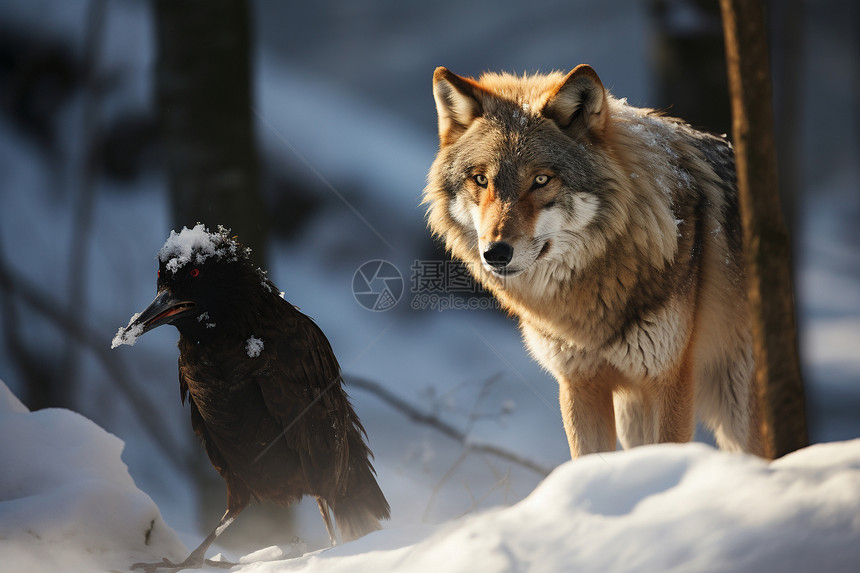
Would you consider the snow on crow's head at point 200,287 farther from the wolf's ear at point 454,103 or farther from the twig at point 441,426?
Answer: the wolf's ear at point 454,103

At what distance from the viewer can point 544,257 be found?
7.33 ft

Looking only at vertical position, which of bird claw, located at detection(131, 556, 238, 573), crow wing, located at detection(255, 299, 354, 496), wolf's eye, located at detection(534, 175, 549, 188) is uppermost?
wolf's eye, located at detection(534, 175, 549, 188)

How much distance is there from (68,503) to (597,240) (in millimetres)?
1919

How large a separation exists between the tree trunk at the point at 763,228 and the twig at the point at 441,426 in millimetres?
757

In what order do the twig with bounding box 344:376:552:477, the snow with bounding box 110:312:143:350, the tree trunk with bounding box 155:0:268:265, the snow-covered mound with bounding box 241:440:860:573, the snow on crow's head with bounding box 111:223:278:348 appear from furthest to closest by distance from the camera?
the tree trunk with bounding box 155:0:268:265 → the twig with bounding box 344:376:552:477 → the snow on crow's head with bounding box 111:223:278:348 → the snow with bounding box 110:312:143:350 → the snow-covered mound with bounding box 241:440:860:573

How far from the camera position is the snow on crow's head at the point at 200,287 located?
1855 mm

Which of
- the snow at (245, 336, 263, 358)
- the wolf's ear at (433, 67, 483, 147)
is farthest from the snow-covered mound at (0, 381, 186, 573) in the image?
the wolf's ear at (433, 67, 483, 147)

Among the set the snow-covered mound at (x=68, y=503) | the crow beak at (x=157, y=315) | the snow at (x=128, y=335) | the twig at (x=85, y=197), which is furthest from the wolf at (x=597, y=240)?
the twig at (x=85, y=197)

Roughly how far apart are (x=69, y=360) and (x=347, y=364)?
2420 millimetres

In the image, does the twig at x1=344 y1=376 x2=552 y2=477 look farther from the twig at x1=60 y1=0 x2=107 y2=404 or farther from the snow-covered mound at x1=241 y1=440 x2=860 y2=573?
the twig at x1=60 y1=0 x2=107 y2=404

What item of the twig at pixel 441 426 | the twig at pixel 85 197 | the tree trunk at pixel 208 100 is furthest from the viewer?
the twig at pixel 85 197

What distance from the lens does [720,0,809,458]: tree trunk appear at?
62.7 inches

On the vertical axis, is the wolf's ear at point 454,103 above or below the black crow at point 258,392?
above

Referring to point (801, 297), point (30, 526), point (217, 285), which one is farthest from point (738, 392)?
point (30, 526)
